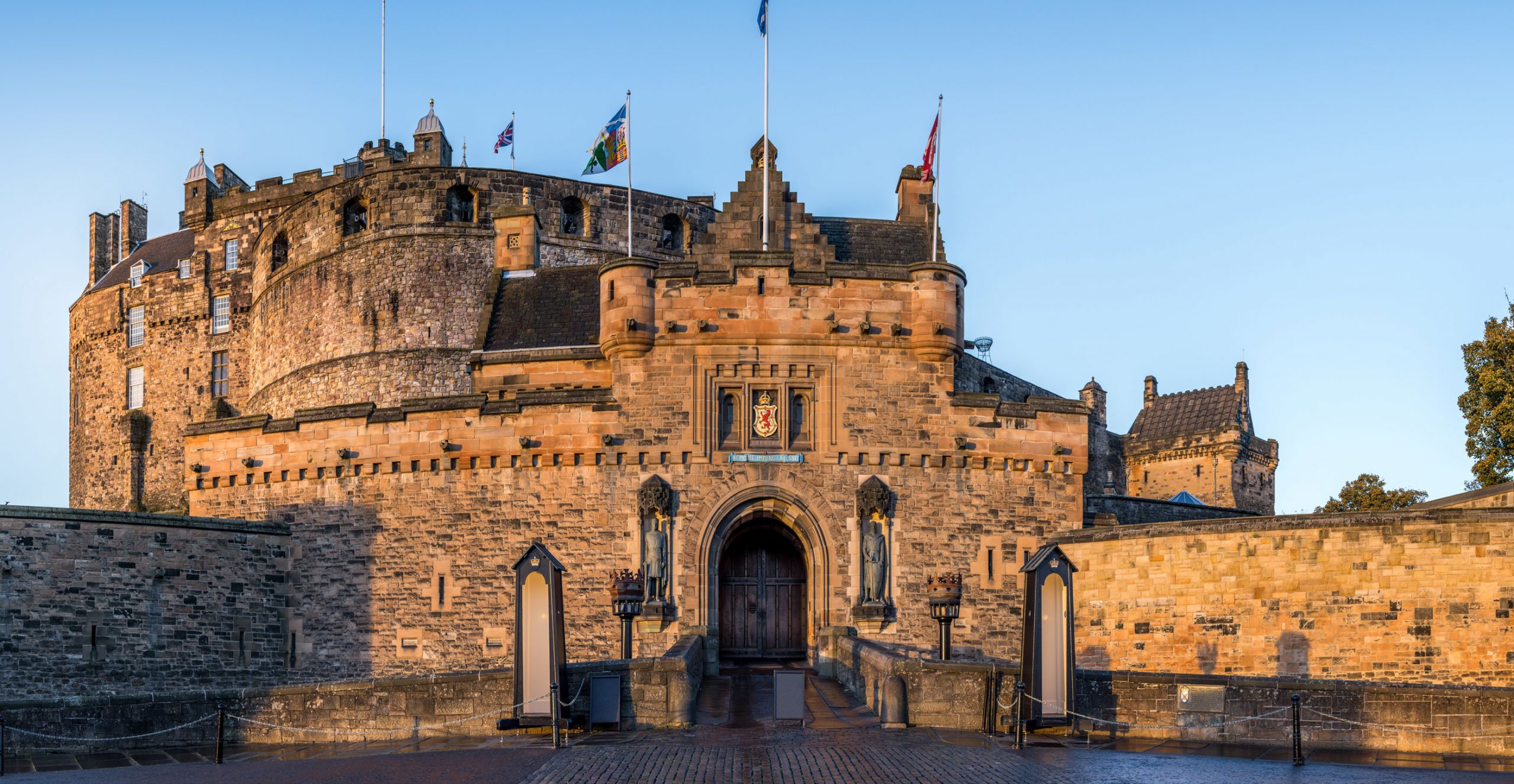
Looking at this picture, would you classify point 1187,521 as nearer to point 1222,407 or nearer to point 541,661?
point 541,661

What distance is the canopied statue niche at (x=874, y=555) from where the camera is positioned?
29562mm

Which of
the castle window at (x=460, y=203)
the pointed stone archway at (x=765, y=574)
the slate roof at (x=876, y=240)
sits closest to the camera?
the pointed stone archway at (x=765, y=574)

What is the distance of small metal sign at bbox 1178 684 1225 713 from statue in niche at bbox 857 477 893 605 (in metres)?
9.61

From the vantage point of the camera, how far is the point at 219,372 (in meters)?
56.6

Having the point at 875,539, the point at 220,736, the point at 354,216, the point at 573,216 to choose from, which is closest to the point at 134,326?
the point at 354,216

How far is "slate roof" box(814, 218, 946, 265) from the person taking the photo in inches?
1554

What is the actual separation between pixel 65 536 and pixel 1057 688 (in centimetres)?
1834

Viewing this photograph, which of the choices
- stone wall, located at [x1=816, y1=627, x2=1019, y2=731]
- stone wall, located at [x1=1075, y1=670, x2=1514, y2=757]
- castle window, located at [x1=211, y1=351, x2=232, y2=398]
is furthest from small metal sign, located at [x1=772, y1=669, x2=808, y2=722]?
castle window, located at [x1=211, y1=351, x2=232, y2=398]

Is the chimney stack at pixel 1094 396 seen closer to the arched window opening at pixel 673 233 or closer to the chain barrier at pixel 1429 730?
the arched window opening at pixel 673 233

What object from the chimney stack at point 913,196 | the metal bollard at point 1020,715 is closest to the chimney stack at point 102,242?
the chimney stack at point 913,196

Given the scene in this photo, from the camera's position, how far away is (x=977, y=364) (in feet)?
160

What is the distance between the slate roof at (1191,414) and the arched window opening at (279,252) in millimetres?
35600

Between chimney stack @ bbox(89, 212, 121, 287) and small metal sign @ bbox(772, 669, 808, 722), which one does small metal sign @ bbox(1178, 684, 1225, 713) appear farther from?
chimney stack @ bbox(89, 212, 121, 287)

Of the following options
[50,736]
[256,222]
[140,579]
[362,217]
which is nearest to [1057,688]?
[50,736]
